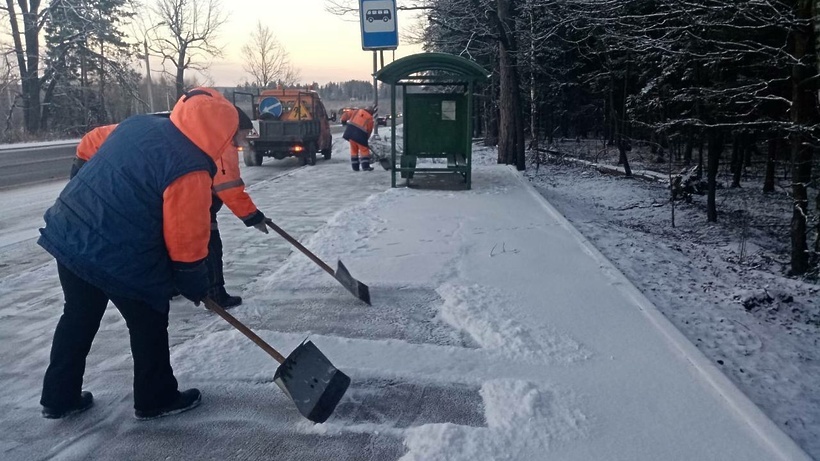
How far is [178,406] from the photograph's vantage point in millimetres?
3338

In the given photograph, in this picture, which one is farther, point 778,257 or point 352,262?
point 778,257

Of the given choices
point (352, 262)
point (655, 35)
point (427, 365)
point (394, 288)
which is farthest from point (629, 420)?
point (655, 35)

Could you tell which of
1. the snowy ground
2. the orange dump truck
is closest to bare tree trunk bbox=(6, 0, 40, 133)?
the orange dump truck

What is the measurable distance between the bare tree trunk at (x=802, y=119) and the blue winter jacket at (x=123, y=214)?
7625 mm

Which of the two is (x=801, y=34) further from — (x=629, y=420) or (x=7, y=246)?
(x=7, y=246)

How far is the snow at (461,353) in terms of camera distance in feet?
9.87

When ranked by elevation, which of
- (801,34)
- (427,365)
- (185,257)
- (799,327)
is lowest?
(799,327)

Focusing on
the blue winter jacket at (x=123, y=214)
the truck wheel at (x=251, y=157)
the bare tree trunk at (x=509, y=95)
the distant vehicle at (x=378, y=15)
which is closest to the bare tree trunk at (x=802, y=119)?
the distant vehicle at (x=378, y=15)

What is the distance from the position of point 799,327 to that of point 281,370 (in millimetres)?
5670

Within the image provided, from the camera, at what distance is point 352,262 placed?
21.0 ft

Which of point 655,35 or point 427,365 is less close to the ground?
point 655,35

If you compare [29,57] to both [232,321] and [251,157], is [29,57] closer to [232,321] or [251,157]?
[251,157]

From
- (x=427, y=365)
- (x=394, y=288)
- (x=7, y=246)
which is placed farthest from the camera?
(x=7, y=246)

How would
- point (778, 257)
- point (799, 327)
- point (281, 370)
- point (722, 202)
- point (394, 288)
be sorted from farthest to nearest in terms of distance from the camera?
1. point (722, 202)
2. point (778, 257)
3. point (799, 327)
4. point (394, 288)
5. point (281, 370)
